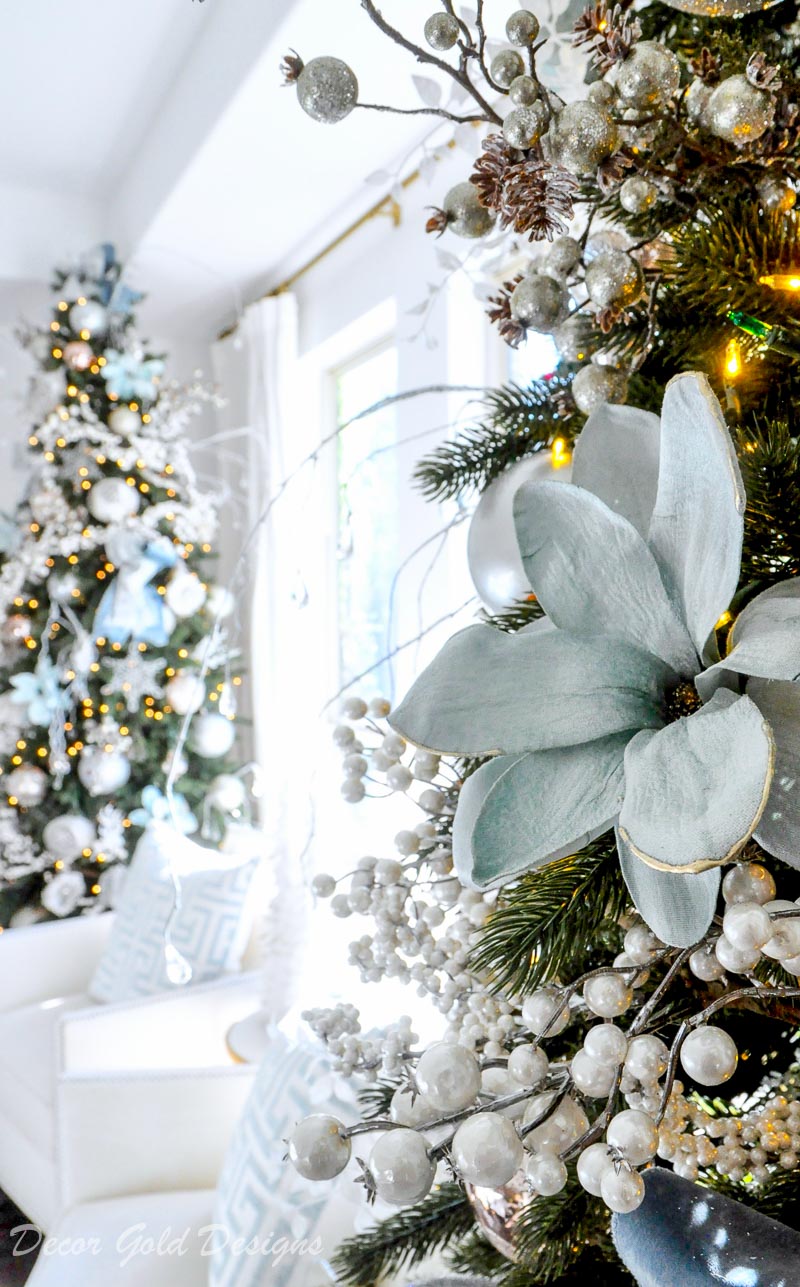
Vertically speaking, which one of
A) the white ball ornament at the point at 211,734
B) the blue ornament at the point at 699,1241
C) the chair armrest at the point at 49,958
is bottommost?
the chair armrest at the point at 49,958

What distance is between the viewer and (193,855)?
2.44m

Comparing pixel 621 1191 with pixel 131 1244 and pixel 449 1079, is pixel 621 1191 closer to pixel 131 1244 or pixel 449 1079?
pixel 449 1079

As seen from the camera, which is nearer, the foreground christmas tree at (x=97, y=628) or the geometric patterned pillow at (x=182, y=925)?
the geometric patterned pillow at (x=182, y=925)

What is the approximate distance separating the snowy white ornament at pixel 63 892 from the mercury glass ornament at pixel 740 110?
3074 mm

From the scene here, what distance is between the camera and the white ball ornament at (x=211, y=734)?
305 centimetres

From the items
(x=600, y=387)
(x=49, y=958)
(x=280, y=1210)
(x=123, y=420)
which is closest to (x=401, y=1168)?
(x=600, y=387)

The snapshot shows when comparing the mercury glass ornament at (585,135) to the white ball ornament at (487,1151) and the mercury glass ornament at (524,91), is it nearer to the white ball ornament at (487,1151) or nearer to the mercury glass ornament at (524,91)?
the mercury glass ornament at (524,91)

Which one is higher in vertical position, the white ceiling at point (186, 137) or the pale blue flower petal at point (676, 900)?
the white ceiling at point (186, 137)

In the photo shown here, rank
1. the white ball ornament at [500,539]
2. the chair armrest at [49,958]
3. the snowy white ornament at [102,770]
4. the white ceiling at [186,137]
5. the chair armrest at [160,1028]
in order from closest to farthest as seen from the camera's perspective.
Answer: the white ball ornament at [500,539] → the chair armrest at [160,1028] → the white ceiling at [186,137] → the chair armrest at [49,958] → the snowy white ornament at [102,770]

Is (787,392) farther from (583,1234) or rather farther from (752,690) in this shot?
(583,1234)

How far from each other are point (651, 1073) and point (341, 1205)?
933mm

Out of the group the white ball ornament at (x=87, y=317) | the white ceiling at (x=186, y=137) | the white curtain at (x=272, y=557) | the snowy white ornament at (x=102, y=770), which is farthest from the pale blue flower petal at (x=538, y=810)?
the white ball ornament at (x=87, y=317)

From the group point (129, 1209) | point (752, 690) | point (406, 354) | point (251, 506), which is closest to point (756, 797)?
point (752, 690)

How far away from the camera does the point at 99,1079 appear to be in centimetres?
144
